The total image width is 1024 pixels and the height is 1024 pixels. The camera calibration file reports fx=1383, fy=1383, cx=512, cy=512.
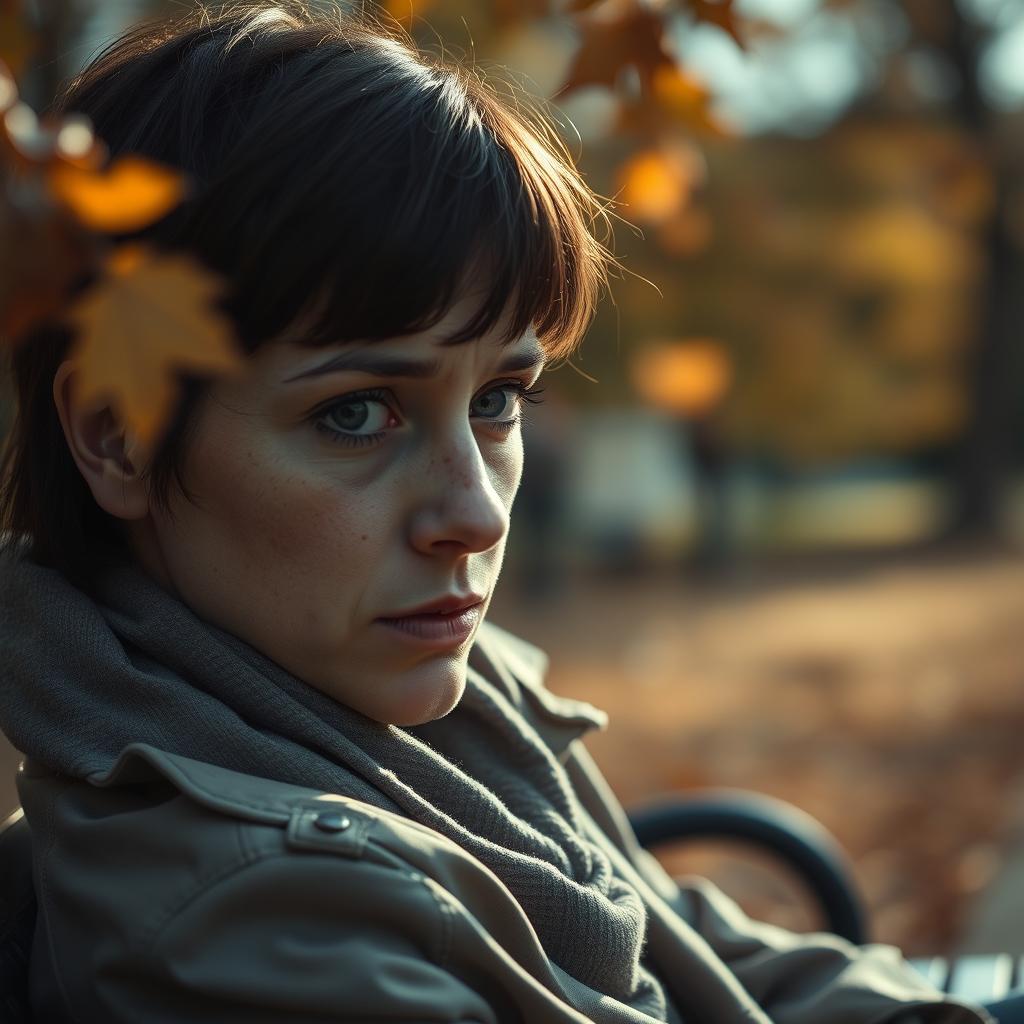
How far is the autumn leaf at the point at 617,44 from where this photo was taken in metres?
2.60

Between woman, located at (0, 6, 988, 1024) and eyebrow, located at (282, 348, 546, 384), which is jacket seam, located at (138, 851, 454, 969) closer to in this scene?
woman, located at (0, 6, 988, 1024)

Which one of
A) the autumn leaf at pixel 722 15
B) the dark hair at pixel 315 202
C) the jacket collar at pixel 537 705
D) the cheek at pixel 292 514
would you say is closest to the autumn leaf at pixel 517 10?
the autumn leaf at pixel 722 15

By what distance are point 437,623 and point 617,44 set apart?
151cm

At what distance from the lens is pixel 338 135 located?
145 cm

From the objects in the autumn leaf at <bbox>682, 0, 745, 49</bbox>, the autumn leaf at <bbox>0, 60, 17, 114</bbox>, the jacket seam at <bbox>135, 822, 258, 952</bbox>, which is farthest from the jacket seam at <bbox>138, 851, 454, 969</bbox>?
the autumn leaf at <bbox>682, 0, 745, 49</bbox>

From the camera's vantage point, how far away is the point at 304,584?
1480mm

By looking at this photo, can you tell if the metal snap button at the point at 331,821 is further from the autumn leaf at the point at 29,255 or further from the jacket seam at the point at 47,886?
the autumn leaf at the point at 29,255

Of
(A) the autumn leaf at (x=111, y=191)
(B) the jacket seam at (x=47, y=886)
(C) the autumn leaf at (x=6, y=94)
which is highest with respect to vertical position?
(C) the autumn leaf at (x=6, y=94)

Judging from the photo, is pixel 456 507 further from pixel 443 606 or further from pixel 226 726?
pixel 226 726

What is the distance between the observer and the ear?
153 cm

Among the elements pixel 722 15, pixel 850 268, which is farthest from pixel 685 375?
pixel 722 15

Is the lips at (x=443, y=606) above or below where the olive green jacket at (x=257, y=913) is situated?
above

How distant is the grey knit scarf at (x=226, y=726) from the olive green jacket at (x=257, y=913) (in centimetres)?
5

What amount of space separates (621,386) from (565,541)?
→ 77.6 inches
